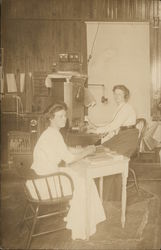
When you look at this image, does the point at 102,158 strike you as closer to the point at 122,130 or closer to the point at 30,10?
the point at 122,130

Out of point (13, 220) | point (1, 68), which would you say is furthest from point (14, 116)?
point (13, 220)

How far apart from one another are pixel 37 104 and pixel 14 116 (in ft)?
1.23

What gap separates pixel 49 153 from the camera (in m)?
2.95

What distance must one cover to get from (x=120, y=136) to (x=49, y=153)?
1167 mm

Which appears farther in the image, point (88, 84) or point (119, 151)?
point (88, 84)

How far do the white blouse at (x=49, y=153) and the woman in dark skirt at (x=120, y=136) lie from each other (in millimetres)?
1024

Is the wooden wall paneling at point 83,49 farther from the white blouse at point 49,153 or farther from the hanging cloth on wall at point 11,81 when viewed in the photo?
the white blouse at point 49,153

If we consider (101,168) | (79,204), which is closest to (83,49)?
(101,168)

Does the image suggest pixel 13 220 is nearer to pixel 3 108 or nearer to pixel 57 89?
pixel 57 89

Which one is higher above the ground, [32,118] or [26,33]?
[26,33]

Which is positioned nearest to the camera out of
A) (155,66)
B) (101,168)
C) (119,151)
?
(101,168)

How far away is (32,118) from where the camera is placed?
16.6 feet

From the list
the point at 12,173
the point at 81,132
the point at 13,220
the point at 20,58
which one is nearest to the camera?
the point at 13,220

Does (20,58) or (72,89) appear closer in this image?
(72,89)
